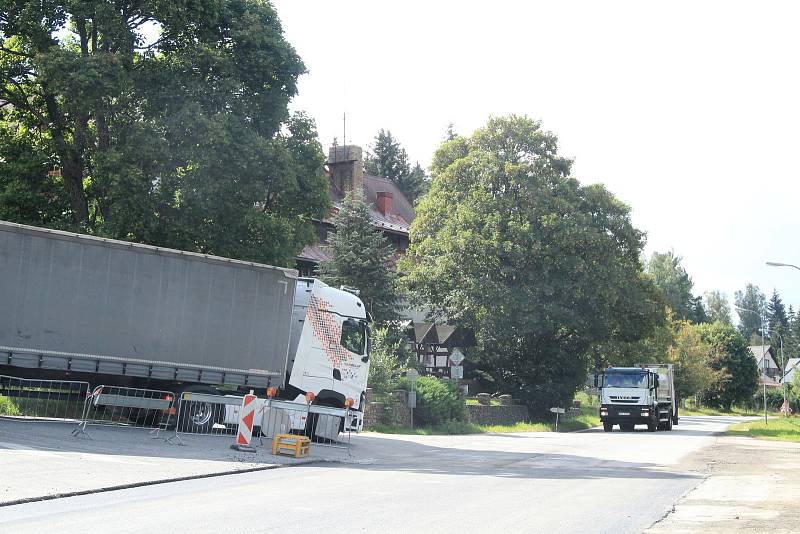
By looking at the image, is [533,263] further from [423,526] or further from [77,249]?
[423,526]

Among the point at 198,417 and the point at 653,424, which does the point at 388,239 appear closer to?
the point at 653,424

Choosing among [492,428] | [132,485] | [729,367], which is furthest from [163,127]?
[729,367]

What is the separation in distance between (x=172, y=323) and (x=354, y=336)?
15.3 feet

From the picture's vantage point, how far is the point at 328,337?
22.6 m

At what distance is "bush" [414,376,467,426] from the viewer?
1278 inches

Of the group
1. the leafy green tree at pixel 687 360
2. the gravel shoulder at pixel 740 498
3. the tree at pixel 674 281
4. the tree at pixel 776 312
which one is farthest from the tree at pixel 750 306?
the gravel shoulder at pixel 740 498

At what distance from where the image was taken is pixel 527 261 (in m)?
44.1

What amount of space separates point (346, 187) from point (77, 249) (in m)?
39.4

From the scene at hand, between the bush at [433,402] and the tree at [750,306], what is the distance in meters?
154

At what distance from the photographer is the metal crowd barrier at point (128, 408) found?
19188 millimetres

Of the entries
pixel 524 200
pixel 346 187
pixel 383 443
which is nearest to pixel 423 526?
pixel 383 443

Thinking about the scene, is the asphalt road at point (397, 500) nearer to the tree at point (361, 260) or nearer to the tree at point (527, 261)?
the tree at point (361, 260)

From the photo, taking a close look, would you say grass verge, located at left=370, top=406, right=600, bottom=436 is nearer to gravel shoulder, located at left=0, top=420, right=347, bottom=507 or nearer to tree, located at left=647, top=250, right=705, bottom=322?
gravel shoulder, located at left=0, top=420, right=347, bottom=507

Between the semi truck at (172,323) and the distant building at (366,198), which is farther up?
the distant building at (366,198)
